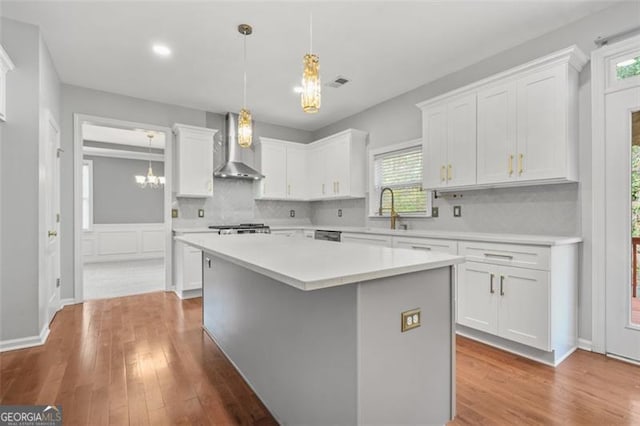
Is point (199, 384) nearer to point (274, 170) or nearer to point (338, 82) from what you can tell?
point (338, 82)

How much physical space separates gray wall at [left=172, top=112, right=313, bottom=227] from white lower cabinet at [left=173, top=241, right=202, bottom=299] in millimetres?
672

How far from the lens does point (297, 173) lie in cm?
565

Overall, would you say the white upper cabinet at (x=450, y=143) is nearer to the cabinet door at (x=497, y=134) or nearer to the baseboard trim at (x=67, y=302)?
the cabinet door at (x=497, y=134)

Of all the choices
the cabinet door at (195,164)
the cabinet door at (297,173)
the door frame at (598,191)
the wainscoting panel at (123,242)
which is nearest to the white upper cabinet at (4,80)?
the cabinet door at (195,164)

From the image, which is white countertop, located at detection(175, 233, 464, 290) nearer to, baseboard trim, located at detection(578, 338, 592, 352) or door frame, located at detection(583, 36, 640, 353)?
door frame, located at detection(583, 36, 640, 353)

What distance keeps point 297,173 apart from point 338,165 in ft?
3.10

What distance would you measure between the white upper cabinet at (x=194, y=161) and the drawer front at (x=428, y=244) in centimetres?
291

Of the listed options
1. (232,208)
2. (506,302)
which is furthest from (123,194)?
(506,302)

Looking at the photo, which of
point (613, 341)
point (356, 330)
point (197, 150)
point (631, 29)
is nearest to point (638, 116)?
point (631, 29)

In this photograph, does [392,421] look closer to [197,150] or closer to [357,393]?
[357,393]

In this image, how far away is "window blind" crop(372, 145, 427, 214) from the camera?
13.6 feet

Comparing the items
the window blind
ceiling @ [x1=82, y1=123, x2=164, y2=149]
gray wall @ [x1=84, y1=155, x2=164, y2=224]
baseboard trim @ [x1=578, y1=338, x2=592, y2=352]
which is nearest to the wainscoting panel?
gray wall @ [x1=84, y1=155, x2=164, y2=224]

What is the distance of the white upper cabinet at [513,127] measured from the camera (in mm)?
2559

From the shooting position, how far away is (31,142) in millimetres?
→ 2768
